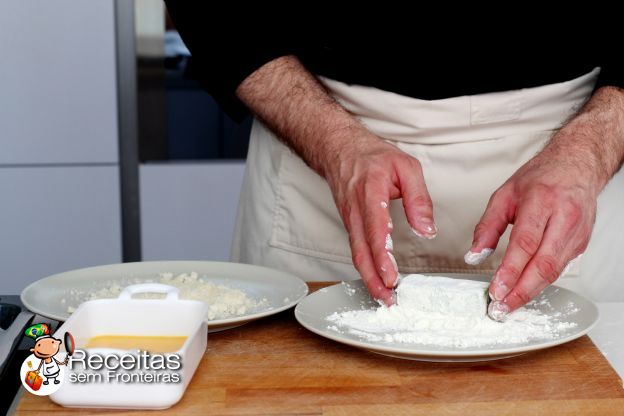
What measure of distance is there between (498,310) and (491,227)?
0.36ft

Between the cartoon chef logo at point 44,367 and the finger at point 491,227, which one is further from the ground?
the finger at point 491,227

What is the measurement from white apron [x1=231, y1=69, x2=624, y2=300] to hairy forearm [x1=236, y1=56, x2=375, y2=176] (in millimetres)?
61

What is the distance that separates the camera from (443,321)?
38.2 inches

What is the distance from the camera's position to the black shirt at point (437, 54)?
1.29 meters

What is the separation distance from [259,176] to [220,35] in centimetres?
26

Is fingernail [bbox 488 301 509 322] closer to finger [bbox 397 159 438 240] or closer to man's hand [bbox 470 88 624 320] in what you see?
man's hand [bbox 470 88 624 320]

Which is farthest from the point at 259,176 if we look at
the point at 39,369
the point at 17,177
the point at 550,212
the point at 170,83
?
the point at 17,177

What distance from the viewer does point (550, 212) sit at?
3.28 ft

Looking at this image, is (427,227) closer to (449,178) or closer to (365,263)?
(365,263)

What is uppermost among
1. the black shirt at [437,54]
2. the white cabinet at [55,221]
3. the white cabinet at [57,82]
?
the black shirt at [437,54]

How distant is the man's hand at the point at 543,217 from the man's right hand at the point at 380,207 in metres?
0.08

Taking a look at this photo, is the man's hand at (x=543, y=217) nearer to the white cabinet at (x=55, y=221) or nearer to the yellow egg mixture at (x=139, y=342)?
the yellow egg mixture at (x=139, y=342)

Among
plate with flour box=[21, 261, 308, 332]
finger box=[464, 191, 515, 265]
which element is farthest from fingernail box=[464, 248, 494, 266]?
plate with flour box=[21, 261, 308, 332]
